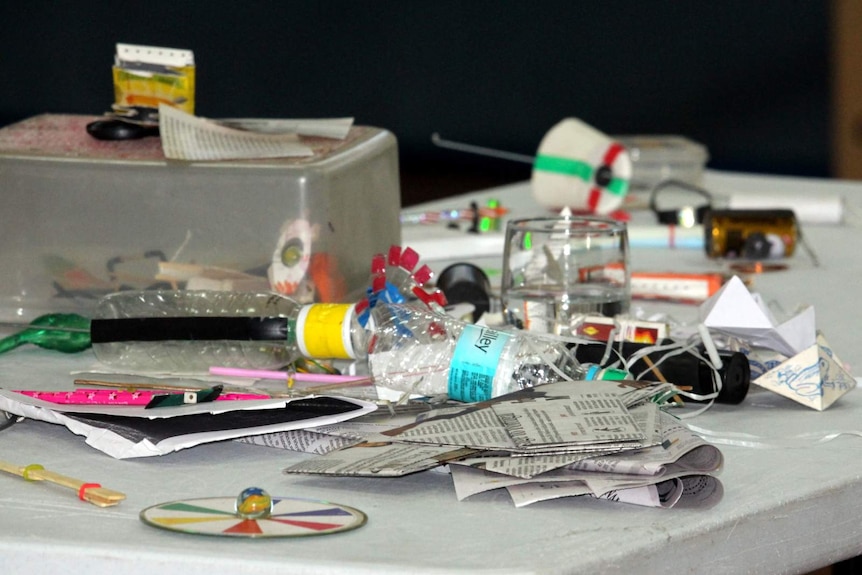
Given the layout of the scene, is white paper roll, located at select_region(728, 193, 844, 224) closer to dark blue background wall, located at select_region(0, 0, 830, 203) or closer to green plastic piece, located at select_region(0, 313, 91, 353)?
green plastic piece, located at select_region(0, 313, 91, 353)

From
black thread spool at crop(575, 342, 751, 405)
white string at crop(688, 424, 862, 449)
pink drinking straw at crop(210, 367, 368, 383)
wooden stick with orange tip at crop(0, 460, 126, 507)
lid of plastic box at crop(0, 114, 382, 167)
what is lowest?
white string at crop(688, 424, 862, 449)

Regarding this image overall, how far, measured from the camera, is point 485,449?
0.57m

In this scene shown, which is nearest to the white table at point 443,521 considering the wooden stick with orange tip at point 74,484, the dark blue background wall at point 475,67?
the wooden stick with orange tip at point 74,484

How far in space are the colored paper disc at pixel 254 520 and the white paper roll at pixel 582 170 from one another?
3.07 feet

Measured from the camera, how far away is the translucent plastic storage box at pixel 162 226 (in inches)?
34.8

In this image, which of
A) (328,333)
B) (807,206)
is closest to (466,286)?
(328,333)

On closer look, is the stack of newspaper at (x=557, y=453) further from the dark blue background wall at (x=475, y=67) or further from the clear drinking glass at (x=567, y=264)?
the dark blue background wall at (x=475, y=67)

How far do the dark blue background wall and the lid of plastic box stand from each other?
66.5 inches

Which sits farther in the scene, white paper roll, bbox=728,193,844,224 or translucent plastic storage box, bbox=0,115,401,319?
white paper roll, bbox=728,193,844,224

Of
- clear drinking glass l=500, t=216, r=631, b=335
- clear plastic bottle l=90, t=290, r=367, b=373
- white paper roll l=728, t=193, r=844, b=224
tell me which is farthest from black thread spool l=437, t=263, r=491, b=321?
white paper roll l=728, t=193, r=844, b=224

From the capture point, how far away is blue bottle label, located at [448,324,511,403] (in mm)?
673

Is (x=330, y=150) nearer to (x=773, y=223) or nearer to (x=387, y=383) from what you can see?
(x=387, y=383)

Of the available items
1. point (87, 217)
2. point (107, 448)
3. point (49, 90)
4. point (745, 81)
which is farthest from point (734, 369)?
point (49, 90)

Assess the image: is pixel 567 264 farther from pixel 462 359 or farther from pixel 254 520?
pixel 254 520
